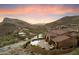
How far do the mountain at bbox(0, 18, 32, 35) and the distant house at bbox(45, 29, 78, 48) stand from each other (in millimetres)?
233

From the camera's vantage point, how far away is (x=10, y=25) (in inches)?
68.7

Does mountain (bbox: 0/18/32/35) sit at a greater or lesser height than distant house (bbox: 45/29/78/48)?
greater

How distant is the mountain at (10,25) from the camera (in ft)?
5.69

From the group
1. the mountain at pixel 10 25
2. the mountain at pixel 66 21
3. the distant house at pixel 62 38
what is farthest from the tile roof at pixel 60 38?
the mountain at pixel 10 25

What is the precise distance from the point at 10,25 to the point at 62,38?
53 centimetres

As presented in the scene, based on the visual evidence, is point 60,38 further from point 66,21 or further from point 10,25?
point 10,25

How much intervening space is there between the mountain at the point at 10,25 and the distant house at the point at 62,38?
0.23 metres

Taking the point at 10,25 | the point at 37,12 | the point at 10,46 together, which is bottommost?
the point at 10,46

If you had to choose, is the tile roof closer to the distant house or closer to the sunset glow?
the distant house

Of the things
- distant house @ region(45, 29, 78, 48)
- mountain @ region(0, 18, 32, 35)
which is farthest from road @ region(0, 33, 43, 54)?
distant house @ region(45, 29, 78, 48)

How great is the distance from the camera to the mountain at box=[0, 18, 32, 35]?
173cm

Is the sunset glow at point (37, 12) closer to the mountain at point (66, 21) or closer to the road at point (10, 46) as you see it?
the mountain at point (66, 21)

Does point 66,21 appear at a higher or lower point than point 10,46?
higher

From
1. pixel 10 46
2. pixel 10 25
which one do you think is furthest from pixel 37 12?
pixel 10 46
